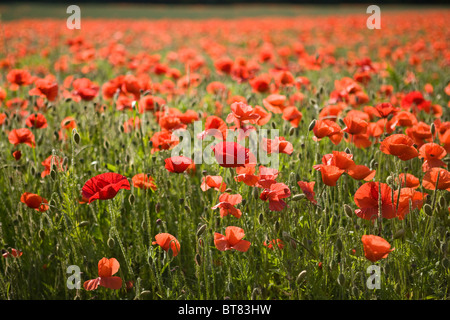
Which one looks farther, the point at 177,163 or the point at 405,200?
the point at 177,163

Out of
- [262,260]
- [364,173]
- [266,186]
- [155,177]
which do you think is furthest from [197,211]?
[364,173]

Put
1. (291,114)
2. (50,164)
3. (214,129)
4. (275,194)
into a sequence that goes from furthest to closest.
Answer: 1. (291,114)
2. (50,164)
3. (214,129)
4. (275,194)

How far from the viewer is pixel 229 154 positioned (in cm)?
144

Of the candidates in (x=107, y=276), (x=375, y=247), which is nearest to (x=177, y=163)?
(x=107, y=276)

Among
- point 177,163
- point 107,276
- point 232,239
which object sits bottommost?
point 107,276

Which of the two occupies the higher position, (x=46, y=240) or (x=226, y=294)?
(x=46, y=240)

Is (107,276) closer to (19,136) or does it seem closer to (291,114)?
(19,136)

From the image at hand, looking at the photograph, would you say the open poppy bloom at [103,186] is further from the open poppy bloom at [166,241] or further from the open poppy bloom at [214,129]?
the open poppy bloom at [214,129]

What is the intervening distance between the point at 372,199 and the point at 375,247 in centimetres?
24

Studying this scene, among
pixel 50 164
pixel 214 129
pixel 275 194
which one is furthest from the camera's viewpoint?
pixel 50 164

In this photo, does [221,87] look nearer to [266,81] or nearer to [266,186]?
[266,81]

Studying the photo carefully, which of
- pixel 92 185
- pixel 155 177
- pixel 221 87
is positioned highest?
pixel 221 87

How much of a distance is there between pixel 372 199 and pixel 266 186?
0.38 m

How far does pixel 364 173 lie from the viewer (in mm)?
1541
